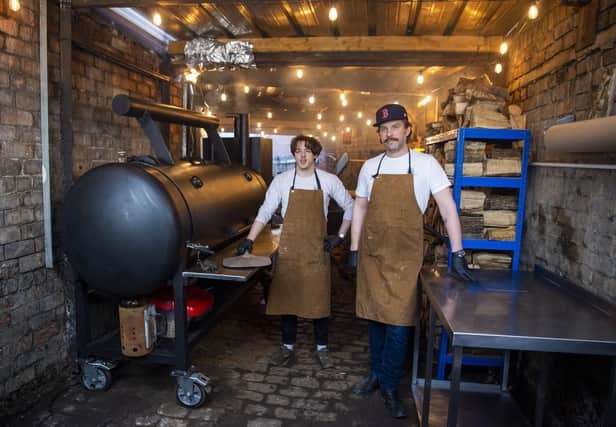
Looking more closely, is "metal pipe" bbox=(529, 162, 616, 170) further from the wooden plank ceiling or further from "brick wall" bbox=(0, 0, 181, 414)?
"brick wall" bbox=(0, 0, 181, 414)

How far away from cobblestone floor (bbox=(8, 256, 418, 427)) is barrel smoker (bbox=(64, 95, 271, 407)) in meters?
0.17

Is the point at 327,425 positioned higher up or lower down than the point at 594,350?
lower down

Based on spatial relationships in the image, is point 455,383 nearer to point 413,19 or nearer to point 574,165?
point 574,165

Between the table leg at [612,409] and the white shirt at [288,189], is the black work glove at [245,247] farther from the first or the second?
the table leg at [612,409]

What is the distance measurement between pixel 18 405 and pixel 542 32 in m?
4.95

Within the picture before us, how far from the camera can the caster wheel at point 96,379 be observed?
343 cm

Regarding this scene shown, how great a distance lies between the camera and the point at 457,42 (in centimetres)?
494

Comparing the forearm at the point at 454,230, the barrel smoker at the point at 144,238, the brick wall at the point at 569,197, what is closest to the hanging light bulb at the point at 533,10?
the brick wall at the point at 569,197

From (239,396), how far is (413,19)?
411 cm

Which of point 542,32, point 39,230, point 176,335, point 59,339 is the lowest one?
point 59,339

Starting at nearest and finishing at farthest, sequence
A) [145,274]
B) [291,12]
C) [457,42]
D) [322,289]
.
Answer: [145,274] < [322,289] < [291,12] < [457,42]

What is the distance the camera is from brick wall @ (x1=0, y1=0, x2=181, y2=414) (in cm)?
309

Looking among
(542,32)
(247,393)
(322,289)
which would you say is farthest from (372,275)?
(542,32)

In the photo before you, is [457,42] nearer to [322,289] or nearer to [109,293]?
[322,289]
